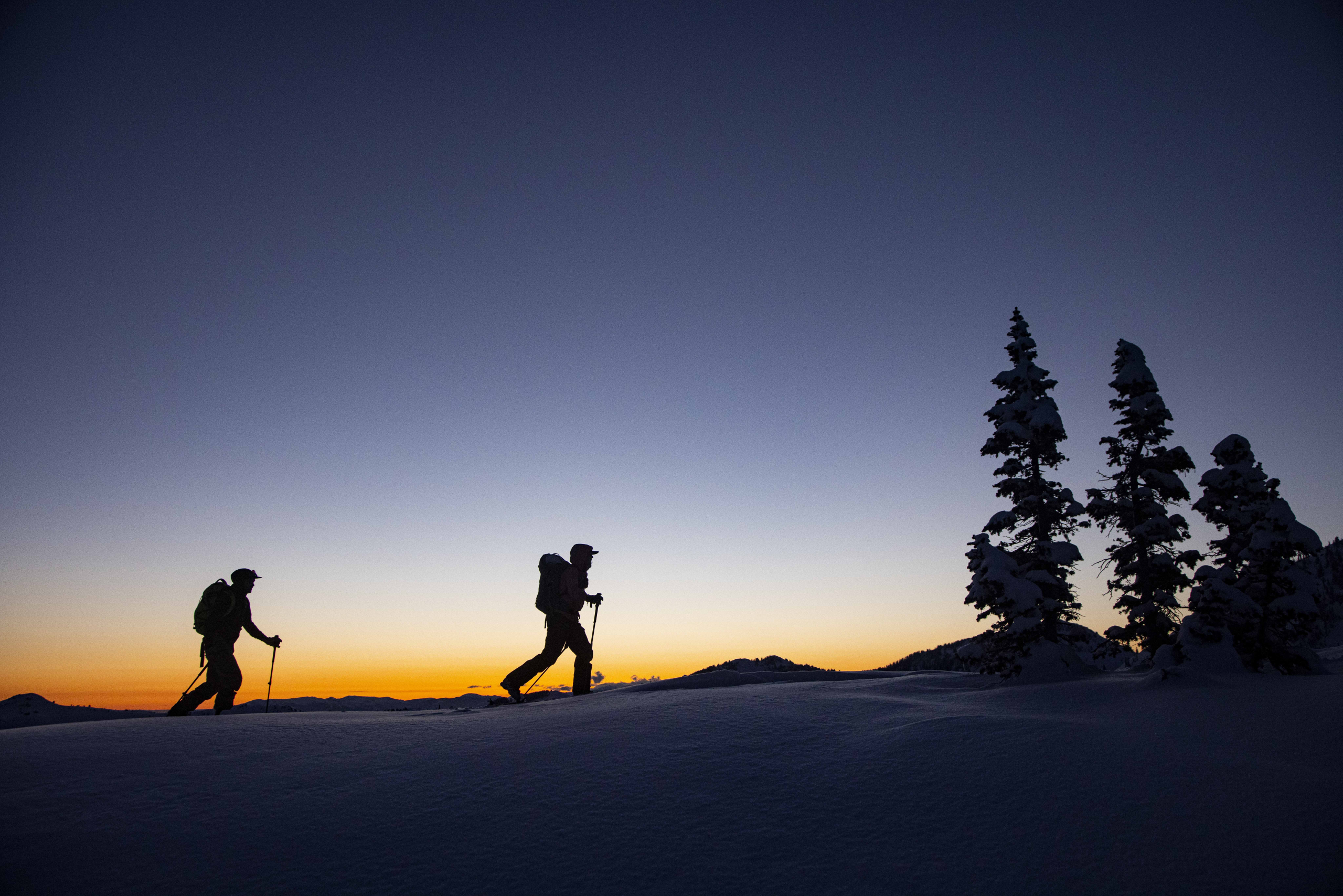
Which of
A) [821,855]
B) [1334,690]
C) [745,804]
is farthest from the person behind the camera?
[1334,690]

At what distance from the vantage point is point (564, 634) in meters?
13.2

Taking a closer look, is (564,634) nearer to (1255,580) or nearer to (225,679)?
(225,679)

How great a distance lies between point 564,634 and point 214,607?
20.9 ft

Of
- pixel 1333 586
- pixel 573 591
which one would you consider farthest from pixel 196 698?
pixel 1333 586

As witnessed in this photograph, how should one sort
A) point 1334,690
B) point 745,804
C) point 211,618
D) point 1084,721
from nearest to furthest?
point 745,804, point 1084,721, point 1334,690, point 211,618

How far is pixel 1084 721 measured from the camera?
573 centimetres

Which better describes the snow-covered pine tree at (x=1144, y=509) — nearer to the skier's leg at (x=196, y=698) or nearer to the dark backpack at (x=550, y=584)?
the dark backpack at (x=550, y=584)

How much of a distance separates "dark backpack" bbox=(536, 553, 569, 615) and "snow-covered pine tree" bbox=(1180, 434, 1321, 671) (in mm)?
10949

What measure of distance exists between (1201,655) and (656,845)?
9450 millimetres

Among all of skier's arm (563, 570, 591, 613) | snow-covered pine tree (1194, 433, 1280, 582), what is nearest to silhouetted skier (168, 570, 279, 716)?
skier's arm (563, 570, 591, 613)

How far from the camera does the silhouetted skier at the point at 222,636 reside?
10.8 m

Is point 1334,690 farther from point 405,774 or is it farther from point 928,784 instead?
point 405,774

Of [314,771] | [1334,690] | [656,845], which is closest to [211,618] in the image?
[314,771]

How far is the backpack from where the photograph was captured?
11094 mm
